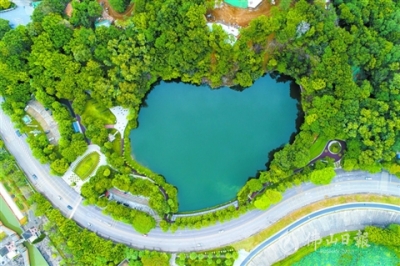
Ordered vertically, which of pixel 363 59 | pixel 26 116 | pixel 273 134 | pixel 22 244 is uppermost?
pixel 363 59

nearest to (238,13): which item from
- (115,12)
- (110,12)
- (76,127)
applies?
(115,12)

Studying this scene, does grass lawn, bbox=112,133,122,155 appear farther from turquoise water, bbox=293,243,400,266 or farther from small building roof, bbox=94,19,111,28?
turquoise water, bbox=293,243,400,266

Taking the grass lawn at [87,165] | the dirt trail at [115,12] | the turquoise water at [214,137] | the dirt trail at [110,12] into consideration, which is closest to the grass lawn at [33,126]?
the grass lawn at [87,165]

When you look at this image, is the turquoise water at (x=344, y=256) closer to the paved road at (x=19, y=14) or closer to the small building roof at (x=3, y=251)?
the small building roof at (x=3, y=251)

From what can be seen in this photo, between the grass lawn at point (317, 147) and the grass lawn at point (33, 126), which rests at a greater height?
the grass lawn at point (317, 147)

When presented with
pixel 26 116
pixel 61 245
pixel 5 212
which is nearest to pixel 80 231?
pixel 61 245

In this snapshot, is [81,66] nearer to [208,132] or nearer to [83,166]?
[83,166]
